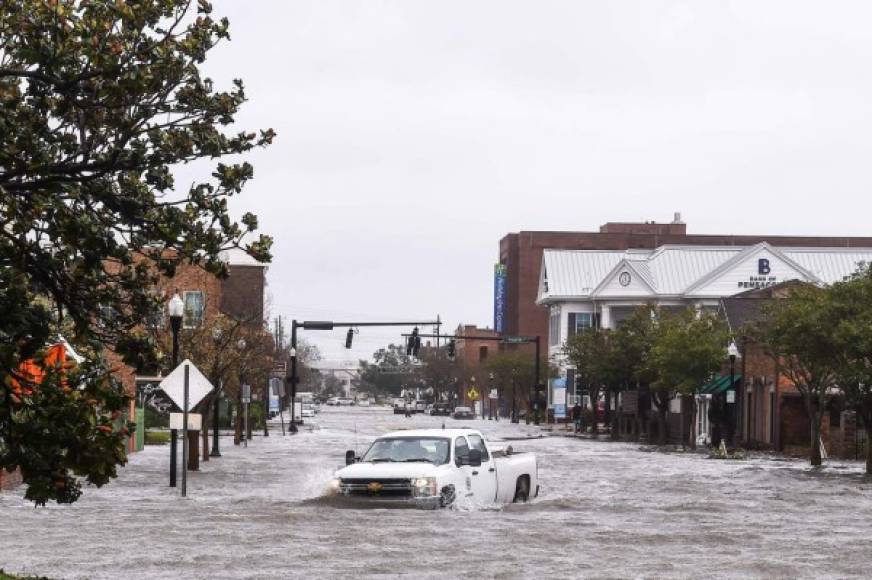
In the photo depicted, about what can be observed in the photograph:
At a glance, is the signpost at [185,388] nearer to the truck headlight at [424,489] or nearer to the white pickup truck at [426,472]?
the white pickup truck at [426,472]

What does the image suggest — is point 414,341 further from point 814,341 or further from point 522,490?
point 522,490

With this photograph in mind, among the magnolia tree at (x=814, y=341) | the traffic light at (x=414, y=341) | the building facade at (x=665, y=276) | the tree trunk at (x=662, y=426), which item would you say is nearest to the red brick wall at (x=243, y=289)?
the traffic light at (x=414, y=341)

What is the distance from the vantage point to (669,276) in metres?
120

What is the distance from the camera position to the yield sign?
31.1 meters

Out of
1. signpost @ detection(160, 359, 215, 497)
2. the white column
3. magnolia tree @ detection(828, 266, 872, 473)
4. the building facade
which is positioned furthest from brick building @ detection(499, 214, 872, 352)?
signpost @ detection(160, 359, 215, 497)

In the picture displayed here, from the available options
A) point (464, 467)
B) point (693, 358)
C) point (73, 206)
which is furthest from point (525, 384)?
point (73, 206)

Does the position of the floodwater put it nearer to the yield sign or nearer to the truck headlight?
the truck headlight

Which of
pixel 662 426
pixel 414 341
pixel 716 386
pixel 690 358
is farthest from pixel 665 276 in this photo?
pixel 690 358

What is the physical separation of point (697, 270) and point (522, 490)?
91832mm

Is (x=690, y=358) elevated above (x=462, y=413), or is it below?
above

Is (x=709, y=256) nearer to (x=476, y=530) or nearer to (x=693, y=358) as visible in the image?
(x=693, y=358)

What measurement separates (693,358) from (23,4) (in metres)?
56.8

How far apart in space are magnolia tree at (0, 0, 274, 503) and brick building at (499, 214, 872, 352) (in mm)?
143186

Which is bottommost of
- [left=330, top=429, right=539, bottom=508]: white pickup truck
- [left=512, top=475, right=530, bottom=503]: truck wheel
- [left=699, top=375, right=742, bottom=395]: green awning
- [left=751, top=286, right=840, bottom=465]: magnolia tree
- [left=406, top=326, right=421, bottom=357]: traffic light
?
[left=512, top=475, right=530, bottom=503]: truck wheel
